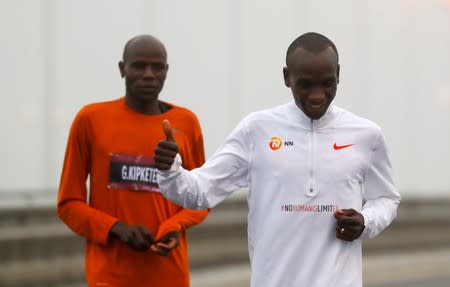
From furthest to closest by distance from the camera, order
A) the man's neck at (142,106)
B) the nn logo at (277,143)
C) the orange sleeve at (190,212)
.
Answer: the man's neck at (142,106), the orange sleeve at (190,212), the nn logo at (277,143)

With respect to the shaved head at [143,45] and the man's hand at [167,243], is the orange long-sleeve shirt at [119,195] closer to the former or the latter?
the man's hand at [167,243]

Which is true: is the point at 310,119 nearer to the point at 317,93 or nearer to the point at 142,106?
the point at 317,93

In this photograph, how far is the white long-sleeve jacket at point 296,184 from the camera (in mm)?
4914

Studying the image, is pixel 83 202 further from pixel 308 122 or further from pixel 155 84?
pixel 308 122

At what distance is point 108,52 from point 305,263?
13.5 ft

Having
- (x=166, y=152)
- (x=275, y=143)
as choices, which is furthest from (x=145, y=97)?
(x=166, y=152)

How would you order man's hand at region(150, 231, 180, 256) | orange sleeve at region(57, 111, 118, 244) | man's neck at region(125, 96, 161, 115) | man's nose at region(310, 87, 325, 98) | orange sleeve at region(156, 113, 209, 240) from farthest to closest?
1. man's neck at region(125, 96, 161, 115)
2. orange sleeve at region(57, 111, 118, 244)
3. orange sleeve at region(156, 113, 209, 240)
4. man's hand at region(150, 231, 180, 256)
5. man's nose at region(310, 87, 325, 98)

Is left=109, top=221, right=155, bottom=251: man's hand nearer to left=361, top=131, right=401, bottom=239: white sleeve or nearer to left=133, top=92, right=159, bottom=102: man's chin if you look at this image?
left=133, top=92, right=159, bottom=102: man's chin

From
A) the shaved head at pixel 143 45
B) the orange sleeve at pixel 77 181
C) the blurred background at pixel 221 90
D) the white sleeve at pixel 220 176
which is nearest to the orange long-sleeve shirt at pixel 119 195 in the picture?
the orange sleeve at pixel 77 181

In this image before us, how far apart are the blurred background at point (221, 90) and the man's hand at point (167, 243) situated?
7.26 feet

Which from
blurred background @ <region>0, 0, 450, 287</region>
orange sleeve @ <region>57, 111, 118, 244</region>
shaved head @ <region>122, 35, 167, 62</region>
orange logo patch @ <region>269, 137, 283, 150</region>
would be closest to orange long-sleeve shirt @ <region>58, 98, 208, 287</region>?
orange sleeve @ <region>57, 111, 118, 244</region>

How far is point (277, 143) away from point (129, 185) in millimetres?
1249

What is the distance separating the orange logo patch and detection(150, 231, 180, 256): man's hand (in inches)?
39.2

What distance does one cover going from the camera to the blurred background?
27.1ft
